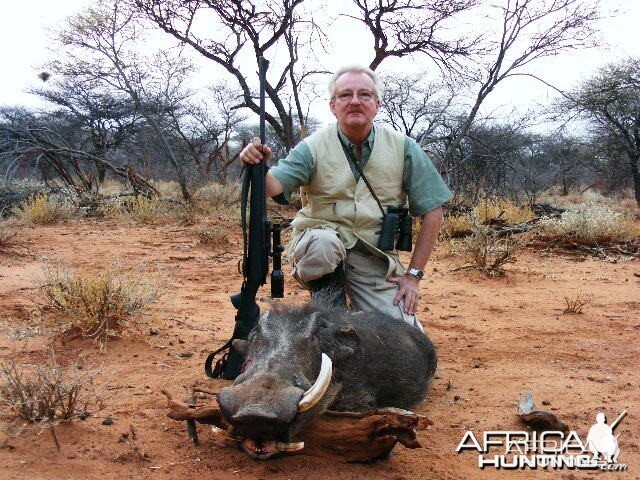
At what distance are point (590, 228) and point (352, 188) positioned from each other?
594 centimetres

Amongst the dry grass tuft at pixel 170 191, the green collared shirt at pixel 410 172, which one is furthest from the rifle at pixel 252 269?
the dry grass tuft at pixel 170 191

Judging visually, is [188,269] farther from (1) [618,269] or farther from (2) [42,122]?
(2) [42,122]

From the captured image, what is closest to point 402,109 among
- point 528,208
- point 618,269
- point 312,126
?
point 312,126

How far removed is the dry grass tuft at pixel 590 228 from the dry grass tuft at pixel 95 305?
6.57 m

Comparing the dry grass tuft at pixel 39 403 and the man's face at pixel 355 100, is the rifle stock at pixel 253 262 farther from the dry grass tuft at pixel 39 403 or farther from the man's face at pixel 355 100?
the dry grass tuft at pixel 39 403

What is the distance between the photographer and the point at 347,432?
229 cm

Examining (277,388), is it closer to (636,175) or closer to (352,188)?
(352,188)

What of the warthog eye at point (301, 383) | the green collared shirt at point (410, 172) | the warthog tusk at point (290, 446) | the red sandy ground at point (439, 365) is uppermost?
the green collared shirt at point (410, 172)

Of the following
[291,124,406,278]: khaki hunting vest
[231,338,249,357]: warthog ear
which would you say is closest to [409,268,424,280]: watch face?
[291,124,406,278]: khaki hunting vest

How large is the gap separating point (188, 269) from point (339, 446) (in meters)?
4.80

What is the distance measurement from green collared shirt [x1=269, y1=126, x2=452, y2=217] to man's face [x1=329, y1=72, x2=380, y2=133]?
0.15 metres

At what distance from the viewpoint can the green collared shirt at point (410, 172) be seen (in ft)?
12.3


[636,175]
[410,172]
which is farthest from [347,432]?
[636,175]

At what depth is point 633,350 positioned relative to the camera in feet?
12.8
